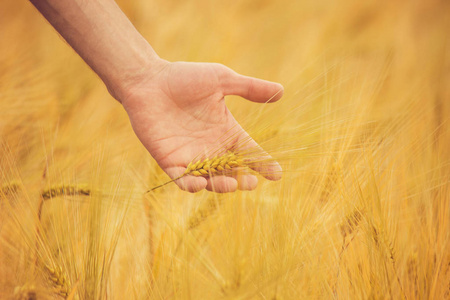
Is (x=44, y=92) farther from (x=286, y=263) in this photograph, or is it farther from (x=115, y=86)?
(x=286, y=263)

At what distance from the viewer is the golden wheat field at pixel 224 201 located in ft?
2.19

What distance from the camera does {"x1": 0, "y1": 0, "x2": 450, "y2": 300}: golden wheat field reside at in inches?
26.3

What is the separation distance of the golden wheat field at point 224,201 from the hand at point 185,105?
74 mm

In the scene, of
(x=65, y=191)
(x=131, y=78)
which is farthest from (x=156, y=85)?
(x=65, y=191)

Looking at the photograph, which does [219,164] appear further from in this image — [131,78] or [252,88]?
[131,78]

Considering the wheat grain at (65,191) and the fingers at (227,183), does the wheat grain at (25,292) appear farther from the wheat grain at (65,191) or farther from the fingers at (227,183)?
the fingers at (227,183)

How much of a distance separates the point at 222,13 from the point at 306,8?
1.64 ft

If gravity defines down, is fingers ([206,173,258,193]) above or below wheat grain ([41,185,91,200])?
below

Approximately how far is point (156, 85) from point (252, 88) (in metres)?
0.27

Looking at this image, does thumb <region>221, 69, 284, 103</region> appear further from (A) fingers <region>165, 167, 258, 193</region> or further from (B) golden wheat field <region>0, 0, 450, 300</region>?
(A) fingers <region>165, 167, 258, 193</region>

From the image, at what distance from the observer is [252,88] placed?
966mm

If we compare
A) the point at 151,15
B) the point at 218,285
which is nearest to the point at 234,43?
the point at 151,15

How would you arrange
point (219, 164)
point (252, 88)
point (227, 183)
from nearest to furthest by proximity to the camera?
point (219, 164) < point (227, 183) < point (252, 88)

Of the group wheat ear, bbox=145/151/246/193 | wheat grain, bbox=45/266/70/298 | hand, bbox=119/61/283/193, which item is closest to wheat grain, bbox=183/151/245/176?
wheat ear, bbox=145/151/246/193
